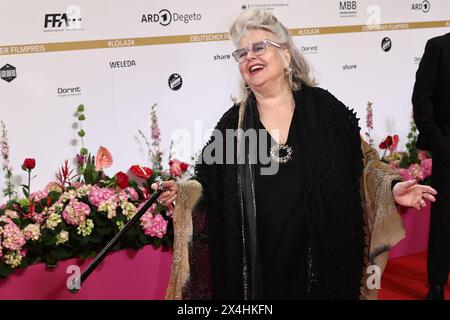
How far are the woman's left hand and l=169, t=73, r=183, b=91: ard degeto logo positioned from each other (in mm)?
2632

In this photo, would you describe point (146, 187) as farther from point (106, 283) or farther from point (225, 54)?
point (225, 54)

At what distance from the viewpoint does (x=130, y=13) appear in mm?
4504

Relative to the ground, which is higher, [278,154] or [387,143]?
[387,143]

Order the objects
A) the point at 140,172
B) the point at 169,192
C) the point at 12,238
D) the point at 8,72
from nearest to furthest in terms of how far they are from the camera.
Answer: the point at 169,192 < the point at 140,172 < the point at 12,238 < the point at 8,72

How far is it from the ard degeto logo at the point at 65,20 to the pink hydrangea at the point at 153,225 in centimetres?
156

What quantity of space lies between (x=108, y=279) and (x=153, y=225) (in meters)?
0.40

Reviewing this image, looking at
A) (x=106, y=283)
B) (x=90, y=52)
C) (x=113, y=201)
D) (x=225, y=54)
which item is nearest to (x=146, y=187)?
(x=113, y=201)

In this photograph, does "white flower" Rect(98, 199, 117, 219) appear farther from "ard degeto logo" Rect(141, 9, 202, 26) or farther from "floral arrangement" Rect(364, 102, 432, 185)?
"floral arrangement" Rect(364, 102, 432, 185)

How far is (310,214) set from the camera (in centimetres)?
245

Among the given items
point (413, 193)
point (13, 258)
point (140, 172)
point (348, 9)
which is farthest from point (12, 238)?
point (348, 9)

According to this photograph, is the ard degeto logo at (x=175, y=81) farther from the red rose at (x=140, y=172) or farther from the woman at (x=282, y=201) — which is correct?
the woman at (x=282, y=201)

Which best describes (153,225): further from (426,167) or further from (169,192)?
(426,167)

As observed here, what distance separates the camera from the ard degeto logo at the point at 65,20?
426 centimetres

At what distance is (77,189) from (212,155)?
51.0 inches
